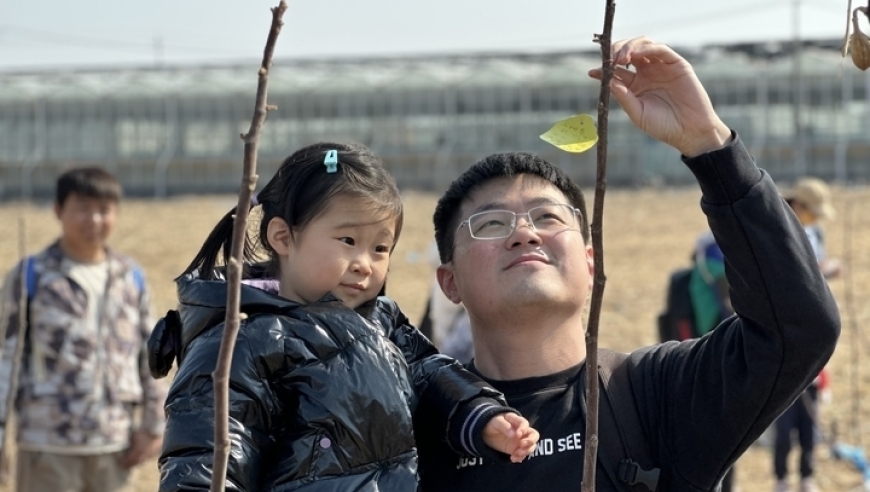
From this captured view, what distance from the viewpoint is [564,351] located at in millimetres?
2627

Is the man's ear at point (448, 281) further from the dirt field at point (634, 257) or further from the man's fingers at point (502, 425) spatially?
the dirt field at point (634, 257)

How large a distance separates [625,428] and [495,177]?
27.1 inches

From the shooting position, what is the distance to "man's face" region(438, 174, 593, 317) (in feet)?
8.28

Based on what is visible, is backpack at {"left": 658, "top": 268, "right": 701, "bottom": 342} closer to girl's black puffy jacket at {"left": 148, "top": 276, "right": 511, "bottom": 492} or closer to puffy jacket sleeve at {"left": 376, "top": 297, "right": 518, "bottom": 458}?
puffy jacket sleeve at {"left": 376, "top": 297, "right": 518, "bottom": 458}

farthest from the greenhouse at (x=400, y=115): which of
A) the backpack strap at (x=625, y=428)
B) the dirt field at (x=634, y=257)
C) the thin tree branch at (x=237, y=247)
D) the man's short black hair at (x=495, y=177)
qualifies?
the thin tree branch at (x=237, y=247)

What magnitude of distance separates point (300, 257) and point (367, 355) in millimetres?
310

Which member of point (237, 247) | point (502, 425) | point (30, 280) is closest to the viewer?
point (237, 247)

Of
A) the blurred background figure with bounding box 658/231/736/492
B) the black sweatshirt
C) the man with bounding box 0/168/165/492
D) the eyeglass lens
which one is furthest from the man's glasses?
the blurred background figure with bounding box 658/231/736/492

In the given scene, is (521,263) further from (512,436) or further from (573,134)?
(573,134)

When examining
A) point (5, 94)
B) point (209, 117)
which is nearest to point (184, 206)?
point (209, 117)

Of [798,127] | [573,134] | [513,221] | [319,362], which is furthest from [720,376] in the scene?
[798,127]

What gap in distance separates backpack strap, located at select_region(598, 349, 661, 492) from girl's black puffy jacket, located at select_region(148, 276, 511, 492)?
10.5 inches

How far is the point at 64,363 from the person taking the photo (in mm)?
5145

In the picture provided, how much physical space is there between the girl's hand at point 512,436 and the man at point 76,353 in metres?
3.28
